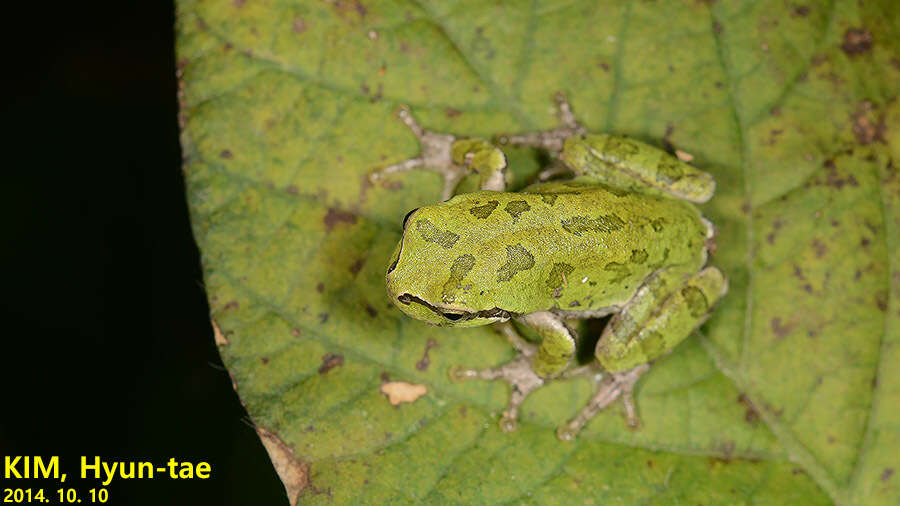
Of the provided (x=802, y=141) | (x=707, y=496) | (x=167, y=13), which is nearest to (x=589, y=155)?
(x=802, y=141)

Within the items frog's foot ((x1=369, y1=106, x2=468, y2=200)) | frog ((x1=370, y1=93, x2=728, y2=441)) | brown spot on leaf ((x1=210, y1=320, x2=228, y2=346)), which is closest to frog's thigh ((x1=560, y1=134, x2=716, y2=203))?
frog ((x1=370, y1=93, x2=728, y2=441))

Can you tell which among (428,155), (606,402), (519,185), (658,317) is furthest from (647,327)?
(428,155)

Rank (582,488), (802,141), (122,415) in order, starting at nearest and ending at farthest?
(582,488), (802,141), (122,415)

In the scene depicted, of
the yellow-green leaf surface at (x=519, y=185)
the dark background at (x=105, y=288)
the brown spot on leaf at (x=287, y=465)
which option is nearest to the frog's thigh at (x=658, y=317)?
the yellow-green leaf surface at (x=519, y=185)

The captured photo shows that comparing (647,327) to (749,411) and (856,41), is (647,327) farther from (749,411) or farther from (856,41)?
(856,41)

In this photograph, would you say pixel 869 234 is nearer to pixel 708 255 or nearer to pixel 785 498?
pixel 708 255

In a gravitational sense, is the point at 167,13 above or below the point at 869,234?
above

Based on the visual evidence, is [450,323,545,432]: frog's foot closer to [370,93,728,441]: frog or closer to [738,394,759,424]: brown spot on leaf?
[370,93,728,441]: frog
